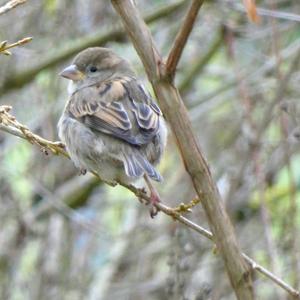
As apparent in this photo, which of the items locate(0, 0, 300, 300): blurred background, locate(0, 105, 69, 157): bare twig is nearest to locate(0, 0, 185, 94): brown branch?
locate(0, 0, 300, 300): blurred background

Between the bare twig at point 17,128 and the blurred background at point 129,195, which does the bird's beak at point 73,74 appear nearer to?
the blurred background at point 129,195

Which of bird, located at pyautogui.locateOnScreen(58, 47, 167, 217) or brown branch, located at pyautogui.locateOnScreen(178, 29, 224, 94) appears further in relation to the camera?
brown branch, located at pyautogui.locateOnScreen(178, 29, 224, 94)

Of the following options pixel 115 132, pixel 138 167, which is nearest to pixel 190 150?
pixel 138 167

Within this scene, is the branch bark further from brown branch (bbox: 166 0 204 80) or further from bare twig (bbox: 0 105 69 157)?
bare twig (bbox: 0 105 69 157)

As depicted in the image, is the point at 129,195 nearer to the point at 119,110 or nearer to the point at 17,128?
the point at 119,110

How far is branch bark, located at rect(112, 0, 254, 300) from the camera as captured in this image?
172 cm

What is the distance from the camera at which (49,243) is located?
19.4ft

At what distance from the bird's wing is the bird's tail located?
0.06 meters

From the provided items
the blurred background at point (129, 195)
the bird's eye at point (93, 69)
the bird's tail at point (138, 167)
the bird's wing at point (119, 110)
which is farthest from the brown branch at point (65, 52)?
the bird's tail at point (138, 167)

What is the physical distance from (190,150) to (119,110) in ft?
6.46

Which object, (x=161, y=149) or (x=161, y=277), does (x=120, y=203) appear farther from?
(x=161, y=149)

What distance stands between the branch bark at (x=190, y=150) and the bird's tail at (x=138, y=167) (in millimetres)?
1426

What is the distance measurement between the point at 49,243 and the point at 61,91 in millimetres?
1033

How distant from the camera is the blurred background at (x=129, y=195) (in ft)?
17.2
